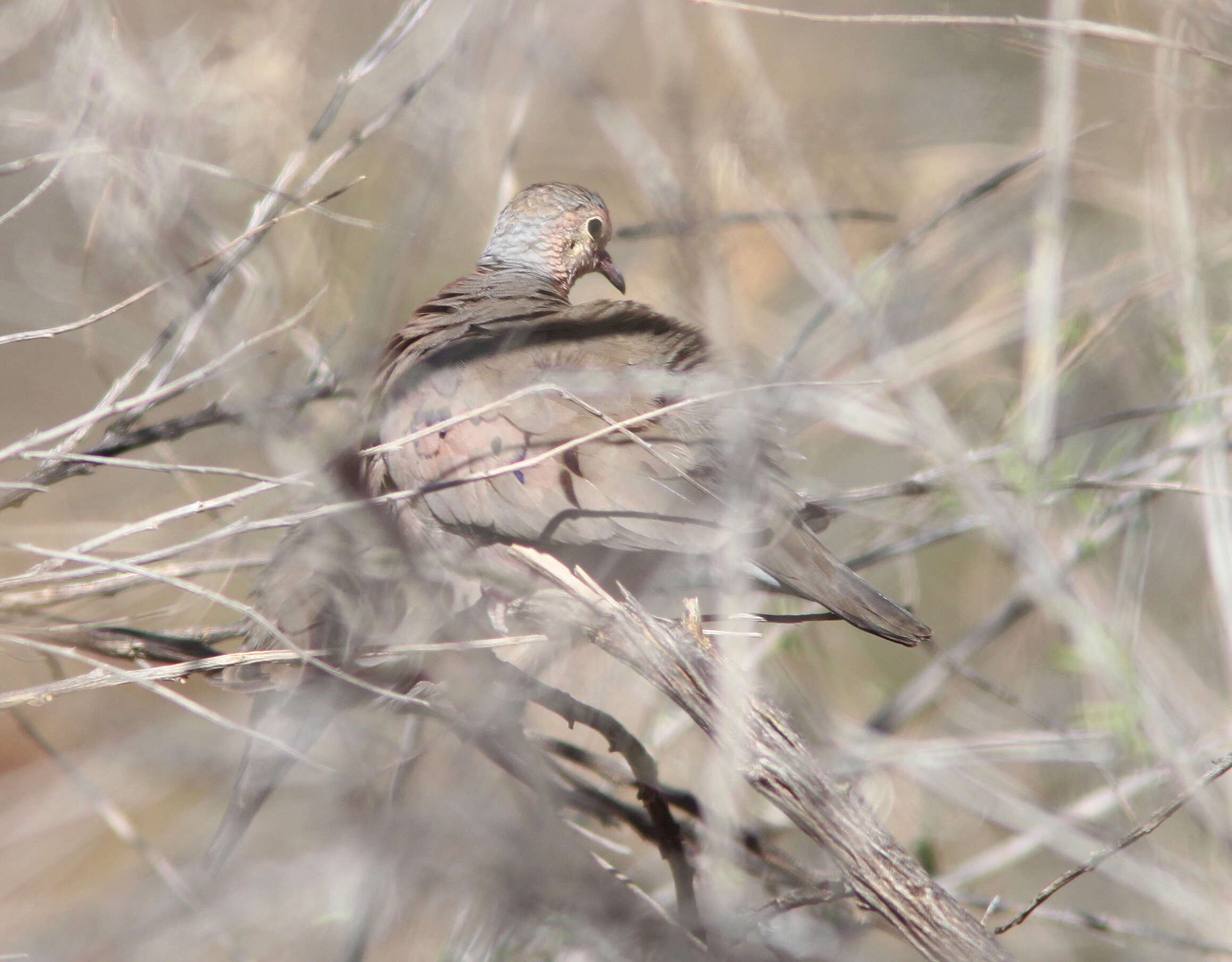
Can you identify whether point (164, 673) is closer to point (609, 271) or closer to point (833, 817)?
point (833, 817)

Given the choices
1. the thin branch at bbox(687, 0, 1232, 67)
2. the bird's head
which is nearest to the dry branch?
the thin branch at bbox(687, 0, 1232, 67)

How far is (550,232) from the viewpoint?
10.2ft

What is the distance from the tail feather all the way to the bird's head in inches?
51.8

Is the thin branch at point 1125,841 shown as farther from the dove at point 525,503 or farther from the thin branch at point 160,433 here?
the thin branch at point 160,433

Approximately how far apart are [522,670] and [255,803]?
0.62 meters

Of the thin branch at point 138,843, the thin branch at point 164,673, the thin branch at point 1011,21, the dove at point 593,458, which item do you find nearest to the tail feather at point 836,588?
the dove at point 593,458

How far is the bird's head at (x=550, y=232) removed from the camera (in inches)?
122

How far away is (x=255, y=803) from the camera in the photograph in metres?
2.12

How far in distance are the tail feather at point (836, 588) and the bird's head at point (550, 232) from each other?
1.32 metres

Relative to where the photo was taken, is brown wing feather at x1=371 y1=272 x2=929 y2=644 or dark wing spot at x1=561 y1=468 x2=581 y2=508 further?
dark wing spot at x1=561 y1=468 x2=581 y2=508

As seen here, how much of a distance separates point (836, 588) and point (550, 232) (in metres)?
1.56

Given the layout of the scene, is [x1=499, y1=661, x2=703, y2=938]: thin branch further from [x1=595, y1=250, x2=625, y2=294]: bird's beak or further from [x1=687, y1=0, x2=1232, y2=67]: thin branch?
[x1=595, y1=250, x2=625, y2=294]: bird's beak

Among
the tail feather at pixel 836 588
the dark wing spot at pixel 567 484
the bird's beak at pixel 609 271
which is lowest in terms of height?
the tail feather at pixel 836 588

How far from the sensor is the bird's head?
3092 millimetres
